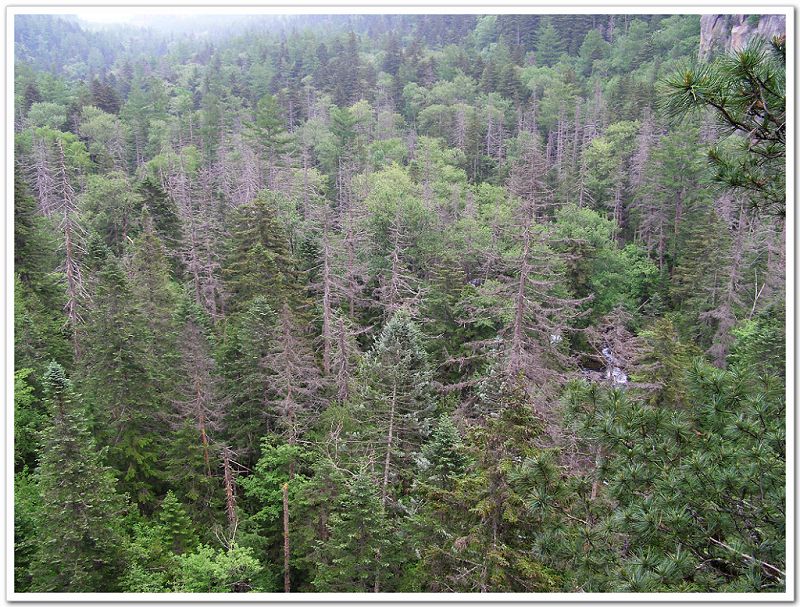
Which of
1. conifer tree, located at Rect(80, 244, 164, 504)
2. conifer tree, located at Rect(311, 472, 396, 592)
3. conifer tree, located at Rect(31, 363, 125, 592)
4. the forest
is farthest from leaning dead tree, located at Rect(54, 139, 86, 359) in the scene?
conifer tree, located at Rect(311, 472, 396, 592)

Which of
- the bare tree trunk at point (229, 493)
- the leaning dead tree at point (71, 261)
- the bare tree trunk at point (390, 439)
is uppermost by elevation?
the leaning dead tree at point (71, 261)

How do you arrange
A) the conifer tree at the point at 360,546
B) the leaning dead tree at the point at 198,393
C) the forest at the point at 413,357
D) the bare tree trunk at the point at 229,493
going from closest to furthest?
the forest at the point at 413,357 → the conifer tree at the point at 360,546 → the bare tree trunk at the point at 229,493 → the leaning dead tree at the point at 198,393

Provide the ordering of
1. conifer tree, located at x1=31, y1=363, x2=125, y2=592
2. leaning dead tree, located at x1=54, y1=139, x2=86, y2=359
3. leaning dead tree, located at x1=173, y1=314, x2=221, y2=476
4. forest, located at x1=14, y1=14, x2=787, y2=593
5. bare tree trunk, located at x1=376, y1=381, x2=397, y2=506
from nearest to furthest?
forest, located at x1=14, y1=14, x2=787, y2=593 → conifer tree, located at x1=31, y1=363, x2=125, y2=592 → bare tree trunk, located at x1=376, y1=381, x2=397, y2=506 → leaning dead tree, located at x1=173, y1=314, x2=221, y2=476 → leaning dead tree, located at x1=54, y1=139, x2=86, y2=359

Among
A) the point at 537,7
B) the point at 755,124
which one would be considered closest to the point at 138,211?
the point at 537,7

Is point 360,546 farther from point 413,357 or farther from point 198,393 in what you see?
point 198,393

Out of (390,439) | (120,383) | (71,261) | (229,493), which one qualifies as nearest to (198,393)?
(120,383)

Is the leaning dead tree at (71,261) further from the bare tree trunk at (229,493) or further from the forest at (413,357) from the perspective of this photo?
the bare tree trunk at (229,493)

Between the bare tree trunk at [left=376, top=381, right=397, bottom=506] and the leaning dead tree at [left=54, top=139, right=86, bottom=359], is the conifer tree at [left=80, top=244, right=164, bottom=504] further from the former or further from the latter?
the bare tree trunk at [left=376, top=381, right=397, bottom=506]

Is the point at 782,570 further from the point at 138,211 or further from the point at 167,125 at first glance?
the point at 167,125

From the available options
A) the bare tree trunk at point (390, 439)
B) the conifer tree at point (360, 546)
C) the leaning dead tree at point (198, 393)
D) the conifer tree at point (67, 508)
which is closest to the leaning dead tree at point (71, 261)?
the leaning dead tree at point (198, 393)
